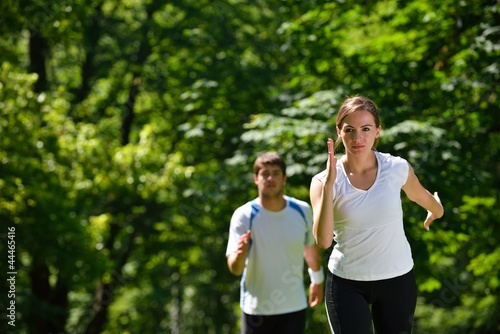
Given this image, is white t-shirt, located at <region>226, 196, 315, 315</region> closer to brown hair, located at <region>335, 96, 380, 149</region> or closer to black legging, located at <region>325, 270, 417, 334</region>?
black legging, located at <region>325, 270, 417, 334</region>

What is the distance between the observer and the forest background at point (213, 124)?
27.0ft

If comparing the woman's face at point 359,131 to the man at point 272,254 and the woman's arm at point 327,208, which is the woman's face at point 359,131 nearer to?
the woman's arm at point 327,208

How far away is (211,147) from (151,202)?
269 cm

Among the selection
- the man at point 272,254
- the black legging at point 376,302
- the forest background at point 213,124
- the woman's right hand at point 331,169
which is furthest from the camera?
the forest background at point 213,124

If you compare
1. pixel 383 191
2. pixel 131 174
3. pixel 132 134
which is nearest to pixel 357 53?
pixel 131 174

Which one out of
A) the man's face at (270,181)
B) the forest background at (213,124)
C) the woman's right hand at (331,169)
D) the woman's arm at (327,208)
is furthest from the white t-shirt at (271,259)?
the forest background at (213,124)

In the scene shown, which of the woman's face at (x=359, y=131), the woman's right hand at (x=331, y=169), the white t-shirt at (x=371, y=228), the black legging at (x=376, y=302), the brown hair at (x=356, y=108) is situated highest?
the brown hair at (x=356, y=108)

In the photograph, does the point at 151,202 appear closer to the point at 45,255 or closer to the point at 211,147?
the point at 211,147

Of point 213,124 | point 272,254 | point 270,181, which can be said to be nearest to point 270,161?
point 270,181

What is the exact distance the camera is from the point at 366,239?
325 cm

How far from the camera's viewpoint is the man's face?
4758 mm

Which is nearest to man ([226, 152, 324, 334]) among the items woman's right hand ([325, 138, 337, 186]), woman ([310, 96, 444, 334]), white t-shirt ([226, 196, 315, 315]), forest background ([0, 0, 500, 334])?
white t-shirt ([226, 196, 315, 315])

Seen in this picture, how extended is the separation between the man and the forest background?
3.06 m

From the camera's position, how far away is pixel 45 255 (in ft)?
29.2
